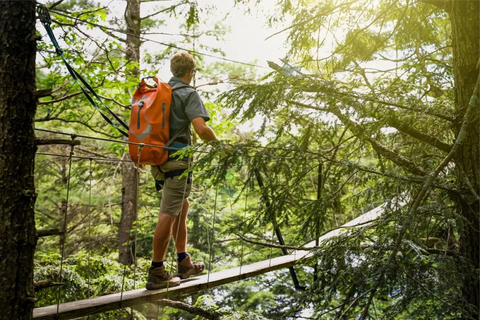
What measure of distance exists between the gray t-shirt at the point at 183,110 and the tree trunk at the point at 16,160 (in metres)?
0.69

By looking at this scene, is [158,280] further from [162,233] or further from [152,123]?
[152,123]

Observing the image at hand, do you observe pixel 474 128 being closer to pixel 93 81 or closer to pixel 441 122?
pixel 441 122

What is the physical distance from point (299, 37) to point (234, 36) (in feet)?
12.5

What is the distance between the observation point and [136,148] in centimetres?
213

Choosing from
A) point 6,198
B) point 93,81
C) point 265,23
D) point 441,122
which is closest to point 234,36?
point 93,81

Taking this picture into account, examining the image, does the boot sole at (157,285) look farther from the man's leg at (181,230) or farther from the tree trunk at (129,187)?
the tree trunk at (129,187)

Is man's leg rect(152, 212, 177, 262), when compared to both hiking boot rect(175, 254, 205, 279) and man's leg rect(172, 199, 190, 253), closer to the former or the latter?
man's leg rect(172, 199, 190, 253)

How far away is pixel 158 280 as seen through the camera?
87.0 inches

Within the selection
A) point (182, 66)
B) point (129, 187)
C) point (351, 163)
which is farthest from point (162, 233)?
point (129, 187)

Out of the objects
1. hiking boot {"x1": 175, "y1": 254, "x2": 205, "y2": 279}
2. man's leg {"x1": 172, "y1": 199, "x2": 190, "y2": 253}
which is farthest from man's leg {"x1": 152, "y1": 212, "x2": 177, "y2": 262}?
hiking boot {"x1": 175, "y1": 254, "x2": 205, "y2": 279}

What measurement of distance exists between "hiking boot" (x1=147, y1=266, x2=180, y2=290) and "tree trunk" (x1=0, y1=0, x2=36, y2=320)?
0.61 meters

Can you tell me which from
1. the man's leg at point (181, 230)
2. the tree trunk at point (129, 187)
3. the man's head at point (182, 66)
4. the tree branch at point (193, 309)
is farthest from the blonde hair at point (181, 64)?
the tree trunk at point (129, 187)

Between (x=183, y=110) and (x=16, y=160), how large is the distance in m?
0.85

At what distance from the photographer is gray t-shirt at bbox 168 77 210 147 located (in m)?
2.16
